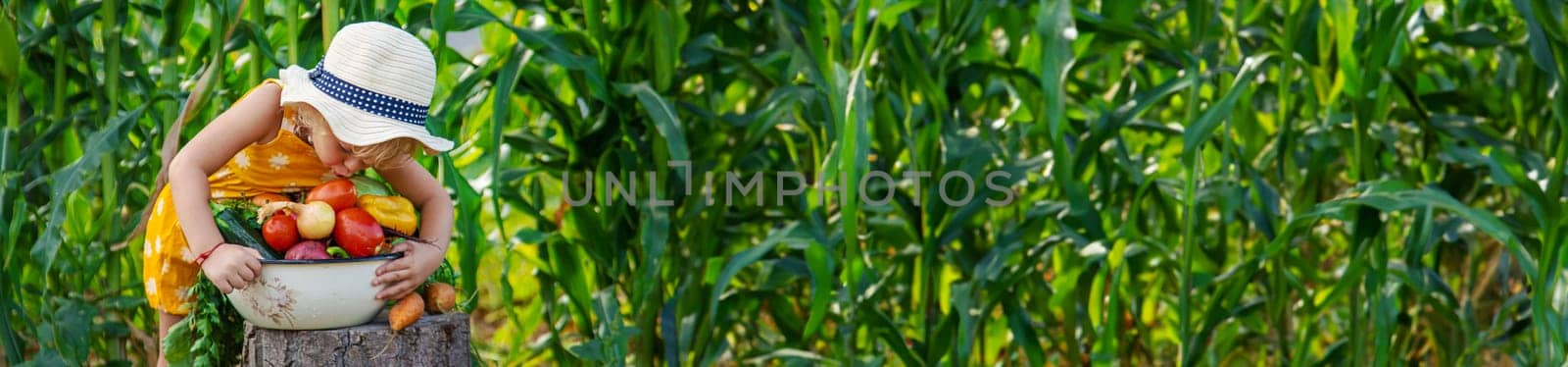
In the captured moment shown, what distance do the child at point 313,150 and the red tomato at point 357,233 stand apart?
3 centimetres

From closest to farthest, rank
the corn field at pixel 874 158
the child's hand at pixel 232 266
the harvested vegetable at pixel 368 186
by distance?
the child's hand at pixel 232 266, the harvested vegetable at pixel 368 186, the corn field at pixel 874 158

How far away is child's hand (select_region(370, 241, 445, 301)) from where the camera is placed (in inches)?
57.5

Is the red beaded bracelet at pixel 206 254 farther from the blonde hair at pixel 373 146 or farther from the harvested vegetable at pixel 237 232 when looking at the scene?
the blonde hair at pixel 373 146

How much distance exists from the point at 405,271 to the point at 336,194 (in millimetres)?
104

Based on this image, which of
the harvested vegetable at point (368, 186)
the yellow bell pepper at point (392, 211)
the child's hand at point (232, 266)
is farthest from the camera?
the harvested vegetable at point (368, 186)

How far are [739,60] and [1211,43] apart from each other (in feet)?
2.90

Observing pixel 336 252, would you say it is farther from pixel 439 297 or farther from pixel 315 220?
pixel 439 297

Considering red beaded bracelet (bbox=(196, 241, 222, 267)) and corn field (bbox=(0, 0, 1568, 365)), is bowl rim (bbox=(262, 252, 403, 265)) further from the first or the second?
corn field (bbox=(0, 0, 1568, 365))

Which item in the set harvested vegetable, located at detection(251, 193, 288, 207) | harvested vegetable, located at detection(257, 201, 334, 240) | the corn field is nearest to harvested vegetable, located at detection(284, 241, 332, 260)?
harvested vegetable, located at detection(257, 201, 334, 240)

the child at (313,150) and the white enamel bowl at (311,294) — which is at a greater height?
the child at (313,150)

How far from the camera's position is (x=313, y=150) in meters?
1.55

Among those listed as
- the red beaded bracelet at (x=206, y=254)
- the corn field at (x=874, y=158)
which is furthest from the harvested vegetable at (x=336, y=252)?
the corn field at (x=874, y=158)

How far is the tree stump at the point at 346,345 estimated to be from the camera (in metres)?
1.48

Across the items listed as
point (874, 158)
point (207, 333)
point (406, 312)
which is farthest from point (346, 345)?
point (874, 158)
